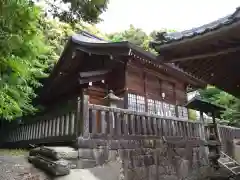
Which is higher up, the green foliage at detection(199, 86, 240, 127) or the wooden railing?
the green foliage at detection(199, 86, 240, 127)

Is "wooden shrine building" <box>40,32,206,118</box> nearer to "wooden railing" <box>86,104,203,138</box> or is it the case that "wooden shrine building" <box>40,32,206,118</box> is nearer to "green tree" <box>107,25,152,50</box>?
"wooden railing" <box>86,104,203,138</box>

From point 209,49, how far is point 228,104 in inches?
727

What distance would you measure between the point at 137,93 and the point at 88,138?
555cm

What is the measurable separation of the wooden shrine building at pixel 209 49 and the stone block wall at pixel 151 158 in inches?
128

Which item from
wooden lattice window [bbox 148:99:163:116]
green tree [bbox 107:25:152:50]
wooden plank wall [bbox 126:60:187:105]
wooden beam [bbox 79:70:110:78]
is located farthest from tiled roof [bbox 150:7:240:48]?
green tree [bbox 107:25:152:50]

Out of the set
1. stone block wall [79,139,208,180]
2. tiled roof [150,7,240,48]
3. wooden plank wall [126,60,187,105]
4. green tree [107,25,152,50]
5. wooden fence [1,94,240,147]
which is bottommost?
stone block wall [79,139,208,180]

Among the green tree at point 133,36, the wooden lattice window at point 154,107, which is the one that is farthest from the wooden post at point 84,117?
the green tree at point 133,36

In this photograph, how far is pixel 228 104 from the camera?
19.9m

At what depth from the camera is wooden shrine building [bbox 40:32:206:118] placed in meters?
Result: 10.5

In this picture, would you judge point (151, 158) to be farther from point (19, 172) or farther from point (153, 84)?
point (153, 84)

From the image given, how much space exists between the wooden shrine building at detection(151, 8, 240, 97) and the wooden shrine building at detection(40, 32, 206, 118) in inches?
222

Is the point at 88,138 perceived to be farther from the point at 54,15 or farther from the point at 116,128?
the point at 54,15

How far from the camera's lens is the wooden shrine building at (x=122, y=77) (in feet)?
34.3

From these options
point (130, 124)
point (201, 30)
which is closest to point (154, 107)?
point (130, 124)
